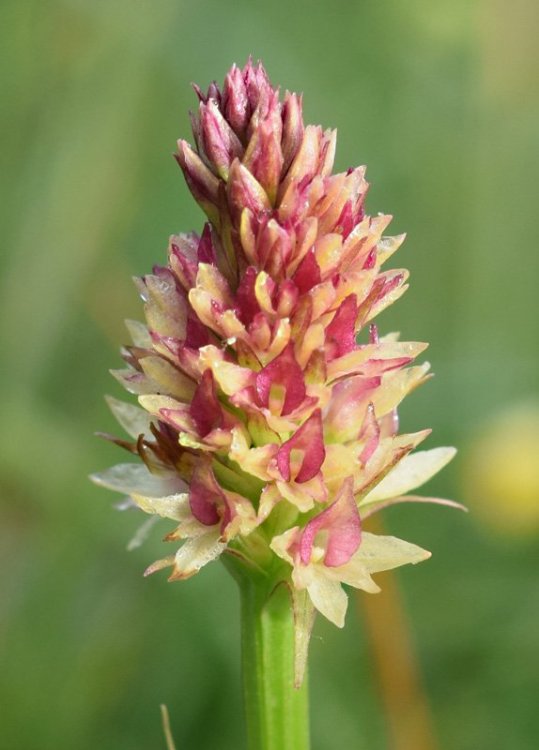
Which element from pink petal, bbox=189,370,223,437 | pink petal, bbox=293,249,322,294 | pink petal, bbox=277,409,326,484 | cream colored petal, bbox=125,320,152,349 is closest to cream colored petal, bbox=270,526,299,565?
pink petal, bbox=277,409,326,484

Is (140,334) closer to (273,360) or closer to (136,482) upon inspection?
(136,482)

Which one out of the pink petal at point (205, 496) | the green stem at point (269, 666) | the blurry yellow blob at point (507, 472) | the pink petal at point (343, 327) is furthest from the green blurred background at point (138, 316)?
the pink petal at point (343, 327)

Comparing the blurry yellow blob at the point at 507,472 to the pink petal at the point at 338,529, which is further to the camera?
the blurry yellow blob at the point at 507,472

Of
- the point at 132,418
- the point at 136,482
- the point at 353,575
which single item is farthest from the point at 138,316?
the point at 353,575

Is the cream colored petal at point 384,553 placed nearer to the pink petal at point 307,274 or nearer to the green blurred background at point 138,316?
the pink petal at point 307,274

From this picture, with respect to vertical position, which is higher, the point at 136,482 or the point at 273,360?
the point at 273,360
